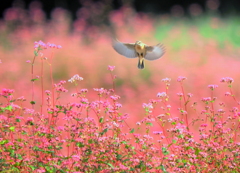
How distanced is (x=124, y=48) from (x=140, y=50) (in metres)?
0.18

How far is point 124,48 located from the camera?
434 centimetres

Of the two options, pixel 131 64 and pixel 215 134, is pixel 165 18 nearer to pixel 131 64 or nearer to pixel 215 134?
pixel 131 64

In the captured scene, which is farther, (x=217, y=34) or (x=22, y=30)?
(x=217, y=34)

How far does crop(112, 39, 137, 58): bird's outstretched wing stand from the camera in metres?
4.27

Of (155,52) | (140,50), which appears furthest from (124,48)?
(155,52)

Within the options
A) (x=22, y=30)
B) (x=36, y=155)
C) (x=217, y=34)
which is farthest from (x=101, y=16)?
(x=36, y=155)

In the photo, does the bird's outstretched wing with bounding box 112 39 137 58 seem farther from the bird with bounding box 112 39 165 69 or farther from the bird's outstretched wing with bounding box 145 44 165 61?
the bird's outstretched wing with bounding box 145 44 165 61

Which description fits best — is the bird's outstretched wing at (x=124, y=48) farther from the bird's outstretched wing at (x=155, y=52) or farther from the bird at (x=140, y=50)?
the bird's outstretched wing at (x=155, y=52)

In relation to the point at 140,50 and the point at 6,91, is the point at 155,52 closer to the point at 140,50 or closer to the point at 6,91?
the point at 140,50

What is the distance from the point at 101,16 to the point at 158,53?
120 centimetres

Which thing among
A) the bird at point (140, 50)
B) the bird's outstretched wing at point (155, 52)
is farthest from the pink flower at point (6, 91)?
the bird's outstretched wing at point (155, 52)

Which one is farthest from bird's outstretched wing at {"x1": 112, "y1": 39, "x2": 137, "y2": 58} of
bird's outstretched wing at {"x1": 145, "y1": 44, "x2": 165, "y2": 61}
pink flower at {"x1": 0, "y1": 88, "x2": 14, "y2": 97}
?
pink flower at {"x1": 0, "y1": 88, "x2": 14, "y2": 97}

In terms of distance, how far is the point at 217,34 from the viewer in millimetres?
5438

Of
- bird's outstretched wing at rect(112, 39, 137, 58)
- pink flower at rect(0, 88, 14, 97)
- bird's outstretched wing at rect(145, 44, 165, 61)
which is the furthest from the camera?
bird's outstretched wing at rect(112, 39, 137, 58)
